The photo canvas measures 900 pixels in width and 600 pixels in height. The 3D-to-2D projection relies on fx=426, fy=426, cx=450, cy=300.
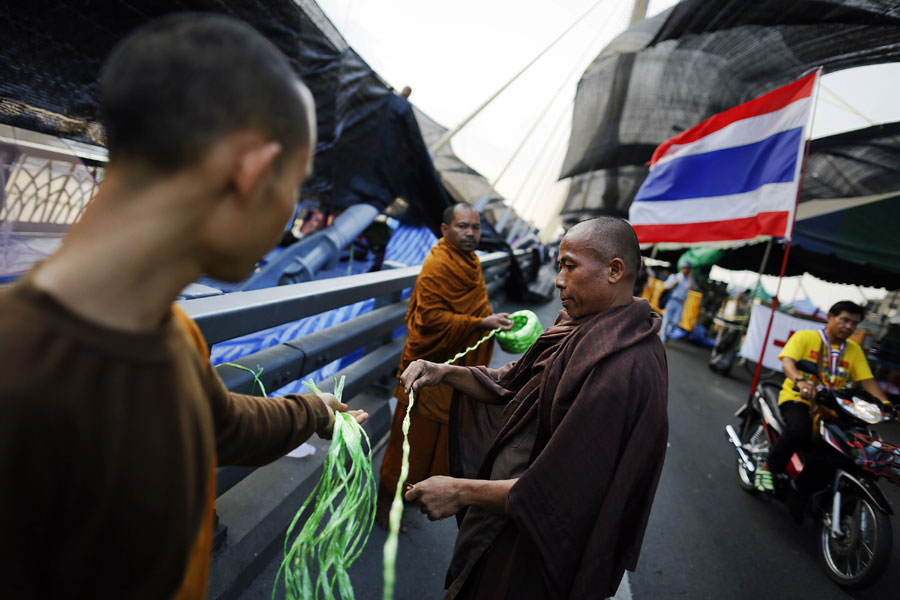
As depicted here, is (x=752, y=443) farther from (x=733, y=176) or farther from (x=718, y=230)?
(x=733, y=176)

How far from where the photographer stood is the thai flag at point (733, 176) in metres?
4.61

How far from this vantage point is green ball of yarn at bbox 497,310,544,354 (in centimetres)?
293

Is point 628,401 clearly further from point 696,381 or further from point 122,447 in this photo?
point 696,381

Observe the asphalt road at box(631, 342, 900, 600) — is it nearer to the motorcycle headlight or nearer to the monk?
the motorcycle headlight

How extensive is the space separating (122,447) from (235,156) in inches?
16.1

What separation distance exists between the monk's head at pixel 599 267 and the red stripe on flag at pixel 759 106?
4553 millimetres

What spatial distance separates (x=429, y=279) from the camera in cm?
321

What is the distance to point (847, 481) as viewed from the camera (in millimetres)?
3146

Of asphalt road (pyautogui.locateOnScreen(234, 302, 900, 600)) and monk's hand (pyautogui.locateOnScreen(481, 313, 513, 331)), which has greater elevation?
monk's hand (pyautogui.locateOnScreen(481, 313, 513, 331))

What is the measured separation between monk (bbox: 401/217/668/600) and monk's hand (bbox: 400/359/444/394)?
1.29 ft

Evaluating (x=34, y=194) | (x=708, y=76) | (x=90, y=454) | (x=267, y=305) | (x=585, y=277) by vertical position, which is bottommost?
(x=267, y=305)

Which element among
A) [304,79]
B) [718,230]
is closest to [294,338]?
[304,79]

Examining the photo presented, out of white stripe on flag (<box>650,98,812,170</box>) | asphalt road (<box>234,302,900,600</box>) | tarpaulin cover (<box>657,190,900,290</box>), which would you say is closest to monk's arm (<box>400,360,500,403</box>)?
asphalt road (<box>234,302,900,600</box>)

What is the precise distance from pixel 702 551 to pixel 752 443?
6.21 feet
